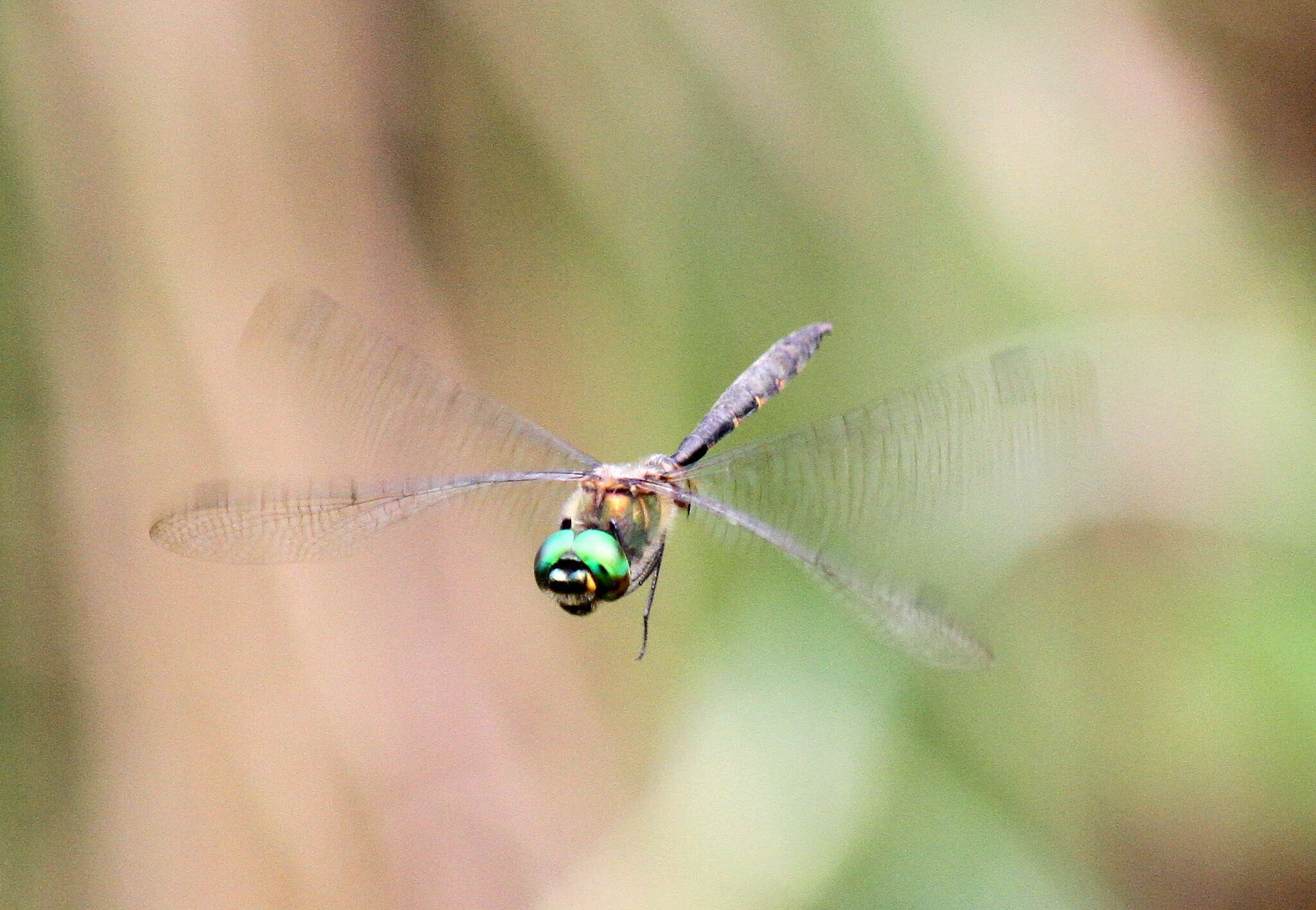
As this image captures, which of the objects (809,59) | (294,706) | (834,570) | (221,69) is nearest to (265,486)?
(834,570)

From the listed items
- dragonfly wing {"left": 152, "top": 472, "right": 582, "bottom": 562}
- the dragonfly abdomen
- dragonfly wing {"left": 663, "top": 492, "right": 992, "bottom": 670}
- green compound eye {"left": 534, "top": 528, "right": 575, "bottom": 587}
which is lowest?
dragonfly wing {"left": 152, "top": 472, "right": 582, "bottom": 562}

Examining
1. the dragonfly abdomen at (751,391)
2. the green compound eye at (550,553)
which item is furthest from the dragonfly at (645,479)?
the dragonfly abdomen at (751,391)

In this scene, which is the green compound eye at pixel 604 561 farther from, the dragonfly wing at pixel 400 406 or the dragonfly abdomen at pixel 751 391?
the dragonfly abdomen at pixel 751 391

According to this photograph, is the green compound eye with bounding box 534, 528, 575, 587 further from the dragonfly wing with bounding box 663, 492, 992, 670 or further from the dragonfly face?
the dragonfly wing with bounding box 663, 492, 992, 670

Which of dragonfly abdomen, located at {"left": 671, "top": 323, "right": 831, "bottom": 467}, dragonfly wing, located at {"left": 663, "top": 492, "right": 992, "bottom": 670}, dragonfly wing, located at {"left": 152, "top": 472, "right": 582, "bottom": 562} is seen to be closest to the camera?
dragonfly wing, located at {"left": 663, "top": 492, "right": 992, "bottom": 670}

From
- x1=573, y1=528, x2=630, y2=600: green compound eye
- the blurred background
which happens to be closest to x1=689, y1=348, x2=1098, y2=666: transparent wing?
x1=573, y1=528, x2=630, y2=600: green compound eye

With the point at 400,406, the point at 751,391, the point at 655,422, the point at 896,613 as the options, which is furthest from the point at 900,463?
the point at 655,422

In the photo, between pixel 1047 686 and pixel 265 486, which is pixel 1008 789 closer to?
pixel 1047 686
